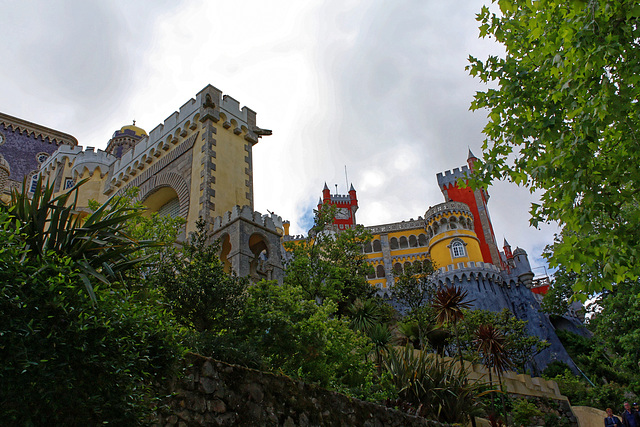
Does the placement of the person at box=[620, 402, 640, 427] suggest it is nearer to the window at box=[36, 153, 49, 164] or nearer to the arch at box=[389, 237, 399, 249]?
the window at box=[36, 153, 49, 164]

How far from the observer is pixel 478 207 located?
2124 inches

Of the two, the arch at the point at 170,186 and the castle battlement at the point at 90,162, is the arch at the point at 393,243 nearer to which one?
the castle battlement at the point at 90,162

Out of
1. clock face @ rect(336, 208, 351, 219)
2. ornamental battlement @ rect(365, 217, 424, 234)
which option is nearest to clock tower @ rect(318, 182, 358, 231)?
clock face @ rect(336, 208, 351, 219)

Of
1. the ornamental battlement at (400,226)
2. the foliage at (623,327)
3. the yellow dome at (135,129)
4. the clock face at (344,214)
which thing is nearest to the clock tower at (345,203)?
the clock face at (344,214)

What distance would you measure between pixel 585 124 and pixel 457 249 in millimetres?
38623

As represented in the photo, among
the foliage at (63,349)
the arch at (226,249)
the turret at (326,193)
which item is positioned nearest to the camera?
the foliage at (63,349)

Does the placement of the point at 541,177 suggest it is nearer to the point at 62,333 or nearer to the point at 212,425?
the point at 212,425

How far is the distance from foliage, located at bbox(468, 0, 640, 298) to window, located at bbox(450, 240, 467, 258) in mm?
36997

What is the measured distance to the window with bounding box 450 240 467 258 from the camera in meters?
43.1

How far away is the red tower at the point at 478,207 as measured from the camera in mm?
50344

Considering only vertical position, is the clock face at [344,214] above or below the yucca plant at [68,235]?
above

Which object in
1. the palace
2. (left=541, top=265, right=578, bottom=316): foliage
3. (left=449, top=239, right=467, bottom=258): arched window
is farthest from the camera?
(left=449, top=239, right=467, bottom=258): arched window

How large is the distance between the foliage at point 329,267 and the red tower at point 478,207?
29.7 m

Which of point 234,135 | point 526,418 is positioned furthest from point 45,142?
point 526,418
